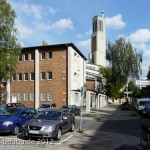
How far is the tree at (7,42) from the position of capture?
3397 cm

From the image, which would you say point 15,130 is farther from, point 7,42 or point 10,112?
point 7,42

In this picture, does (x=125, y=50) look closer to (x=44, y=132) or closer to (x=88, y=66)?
(x=44, y=132)

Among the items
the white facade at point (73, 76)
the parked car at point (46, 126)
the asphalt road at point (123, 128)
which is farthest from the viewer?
the white facade at point (73, 76)

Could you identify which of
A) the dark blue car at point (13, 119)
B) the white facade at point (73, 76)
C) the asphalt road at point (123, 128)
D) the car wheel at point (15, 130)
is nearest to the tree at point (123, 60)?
the white facade at point (73, 76)

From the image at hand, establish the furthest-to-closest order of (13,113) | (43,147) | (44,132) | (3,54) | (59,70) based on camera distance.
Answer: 1. (59,70)
2. (3,54)
3. (13,113)
4. (44,132)
5. (43,147)

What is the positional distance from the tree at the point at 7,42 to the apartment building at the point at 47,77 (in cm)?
1403

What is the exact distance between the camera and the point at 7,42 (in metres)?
34.9

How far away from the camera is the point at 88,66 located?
408ft

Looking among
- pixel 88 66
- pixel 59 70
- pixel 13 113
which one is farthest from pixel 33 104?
pixel 88 66

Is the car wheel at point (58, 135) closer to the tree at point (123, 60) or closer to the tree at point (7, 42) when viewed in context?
the tree at point (7, 42)

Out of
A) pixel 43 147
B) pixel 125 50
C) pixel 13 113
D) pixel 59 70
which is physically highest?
pixel 125 50

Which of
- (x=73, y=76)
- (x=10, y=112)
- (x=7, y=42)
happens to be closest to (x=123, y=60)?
(x=73, y=76)

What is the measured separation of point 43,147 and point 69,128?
5.20m

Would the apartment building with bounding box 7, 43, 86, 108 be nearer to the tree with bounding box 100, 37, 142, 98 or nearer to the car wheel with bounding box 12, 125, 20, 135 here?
the tree with bounding box 100, 37, 142, 98
